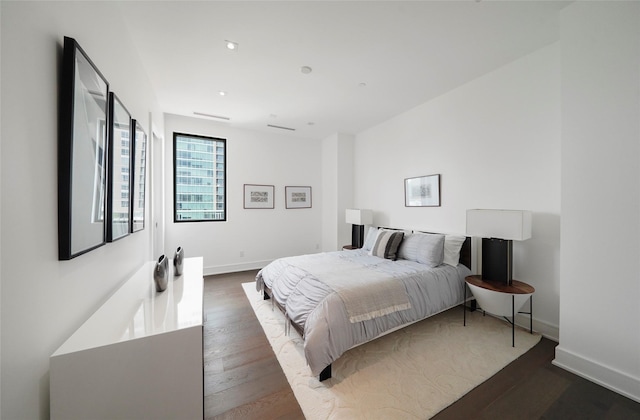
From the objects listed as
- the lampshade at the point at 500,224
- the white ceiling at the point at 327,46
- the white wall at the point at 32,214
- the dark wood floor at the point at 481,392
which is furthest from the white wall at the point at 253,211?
the lampshade at the point at 500,224

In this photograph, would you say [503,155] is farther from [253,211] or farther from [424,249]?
[253,211]

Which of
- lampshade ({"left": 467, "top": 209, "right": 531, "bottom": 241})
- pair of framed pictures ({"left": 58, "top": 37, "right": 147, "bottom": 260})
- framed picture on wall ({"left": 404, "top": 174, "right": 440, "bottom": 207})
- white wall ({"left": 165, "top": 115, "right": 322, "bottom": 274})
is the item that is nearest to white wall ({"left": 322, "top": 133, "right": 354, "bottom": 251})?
white wall ({"left": 165, "top": 115, "right": 322, "bottom": 274})

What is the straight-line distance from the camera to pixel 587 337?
5.81ft

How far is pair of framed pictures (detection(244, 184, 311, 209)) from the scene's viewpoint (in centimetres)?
473

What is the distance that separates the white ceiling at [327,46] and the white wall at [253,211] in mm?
1183

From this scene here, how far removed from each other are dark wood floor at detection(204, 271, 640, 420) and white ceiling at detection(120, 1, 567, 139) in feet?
9.61

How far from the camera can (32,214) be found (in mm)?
854

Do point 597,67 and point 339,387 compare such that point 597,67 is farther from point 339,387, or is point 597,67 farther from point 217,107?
point 217,107

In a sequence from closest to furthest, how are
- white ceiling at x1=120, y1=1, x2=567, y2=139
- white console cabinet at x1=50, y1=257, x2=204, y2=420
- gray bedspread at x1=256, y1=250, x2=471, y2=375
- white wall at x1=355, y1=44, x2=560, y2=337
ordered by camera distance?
white console cabinet at x1=50, y1=257, x2=204, y2=420 → gray bedspread at x1=256, y1=250, x2=471, y2=375 → white ceiling at x1=120, y1=1, x2=567, y2=139 → white wall at x1=355, y1=44, x2=560, y2=337

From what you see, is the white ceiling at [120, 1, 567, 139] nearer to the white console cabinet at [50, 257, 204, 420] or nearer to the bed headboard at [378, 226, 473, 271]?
the bed headboard at [378, 226, 473, 271]

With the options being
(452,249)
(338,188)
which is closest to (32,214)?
(452,249)

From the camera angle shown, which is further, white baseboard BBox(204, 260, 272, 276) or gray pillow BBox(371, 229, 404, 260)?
white baseboard BBox(204, 260, 272, 276)

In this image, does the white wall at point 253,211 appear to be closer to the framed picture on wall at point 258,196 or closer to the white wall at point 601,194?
the framed picture on wall at point 258,196

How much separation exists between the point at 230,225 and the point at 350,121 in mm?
3116
